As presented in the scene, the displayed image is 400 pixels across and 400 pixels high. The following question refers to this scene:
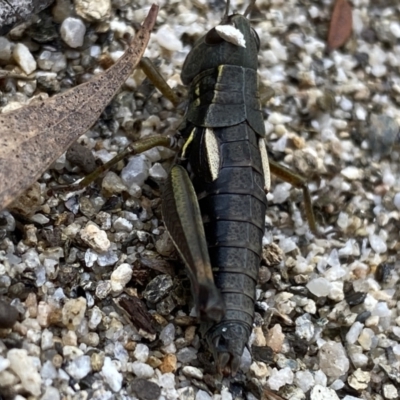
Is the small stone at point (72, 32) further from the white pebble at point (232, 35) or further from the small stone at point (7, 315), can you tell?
the small stone at point (7, 315)

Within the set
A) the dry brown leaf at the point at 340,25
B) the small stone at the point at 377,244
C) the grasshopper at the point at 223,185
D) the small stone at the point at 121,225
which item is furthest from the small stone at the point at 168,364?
the dry brown leaf at the point at 340,25

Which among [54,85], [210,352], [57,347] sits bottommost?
[210,352]

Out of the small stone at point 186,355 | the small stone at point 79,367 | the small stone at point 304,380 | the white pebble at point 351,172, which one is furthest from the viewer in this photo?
the white pebble at point 351,172

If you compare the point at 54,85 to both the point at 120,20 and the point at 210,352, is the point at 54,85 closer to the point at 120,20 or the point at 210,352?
the point at 120,20

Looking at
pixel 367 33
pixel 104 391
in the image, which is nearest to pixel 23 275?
pixel 104 391

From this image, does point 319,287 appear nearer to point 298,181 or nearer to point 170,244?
point 298,181

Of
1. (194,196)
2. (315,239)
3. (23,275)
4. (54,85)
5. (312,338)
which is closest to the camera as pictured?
(23,275)

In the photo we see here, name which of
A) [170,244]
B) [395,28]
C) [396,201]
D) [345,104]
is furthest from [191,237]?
[395,28]
